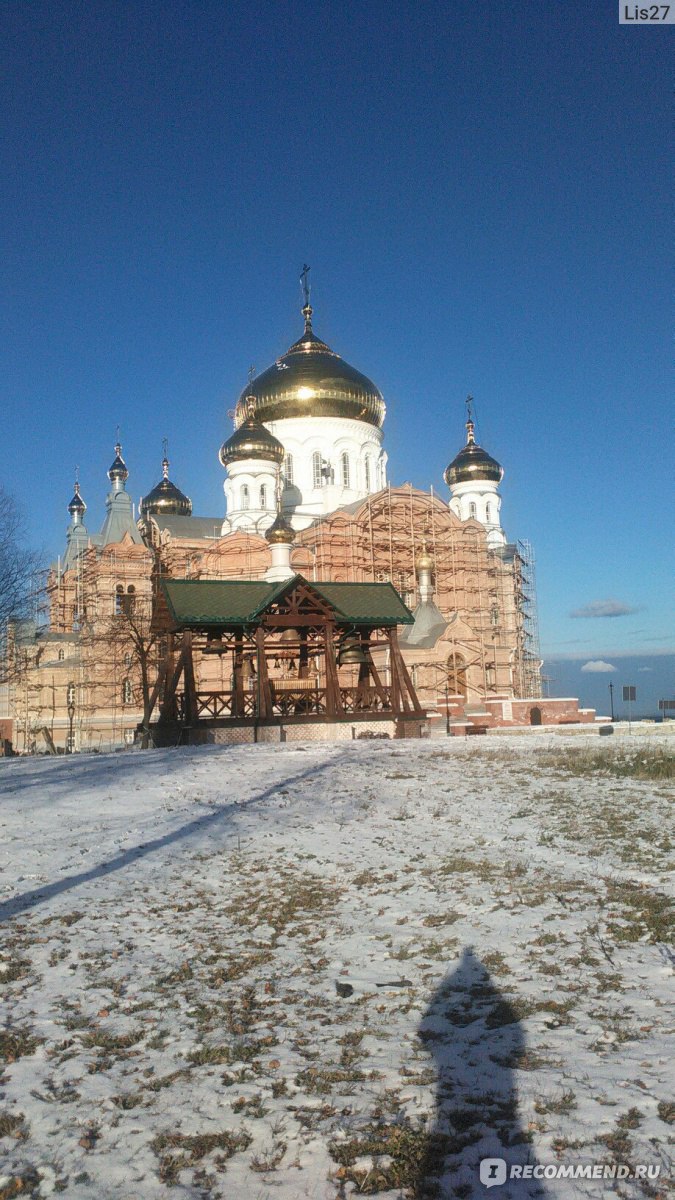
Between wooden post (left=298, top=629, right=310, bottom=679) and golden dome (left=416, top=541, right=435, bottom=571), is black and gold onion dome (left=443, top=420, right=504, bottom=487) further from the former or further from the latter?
wooden post (left=298, top=629, right=310, bottom=679)

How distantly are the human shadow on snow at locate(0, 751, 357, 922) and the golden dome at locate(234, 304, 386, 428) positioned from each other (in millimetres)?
40409

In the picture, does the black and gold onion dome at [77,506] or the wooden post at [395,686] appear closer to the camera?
the wooden post at [395,686]

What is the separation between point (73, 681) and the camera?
4184 centimetres

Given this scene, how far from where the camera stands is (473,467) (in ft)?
181

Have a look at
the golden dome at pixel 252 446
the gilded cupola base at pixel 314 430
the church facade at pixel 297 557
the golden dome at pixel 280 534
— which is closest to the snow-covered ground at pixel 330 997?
the church facade at pixel 297 557

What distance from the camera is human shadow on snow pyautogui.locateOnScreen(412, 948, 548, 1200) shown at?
366 cm

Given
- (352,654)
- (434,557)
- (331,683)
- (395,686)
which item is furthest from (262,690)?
(434,557)

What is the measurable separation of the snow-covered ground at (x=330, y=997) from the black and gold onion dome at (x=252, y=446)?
38.7 meters

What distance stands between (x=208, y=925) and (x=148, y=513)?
4803 cm

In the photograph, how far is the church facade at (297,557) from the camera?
3931 cm

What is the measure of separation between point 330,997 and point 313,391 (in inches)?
1885

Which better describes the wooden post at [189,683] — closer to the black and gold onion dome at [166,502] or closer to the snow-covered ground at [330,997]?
the snow-covered ground at [330,997]

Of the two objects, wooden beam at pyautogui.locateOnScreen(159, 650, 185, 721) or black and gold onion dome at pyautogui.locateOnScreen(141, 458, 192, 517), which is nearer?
wooden beam at pyautogui.locateOnScreen(159, 650, 185, 721)

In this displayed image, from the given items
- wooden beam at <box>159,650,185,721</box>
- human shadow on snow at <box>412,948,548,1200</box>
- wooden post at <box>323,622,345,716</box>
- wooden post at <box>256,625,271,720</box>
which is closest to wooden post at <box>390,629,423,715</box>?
wooden post at <box>323,622,345,716</box>
